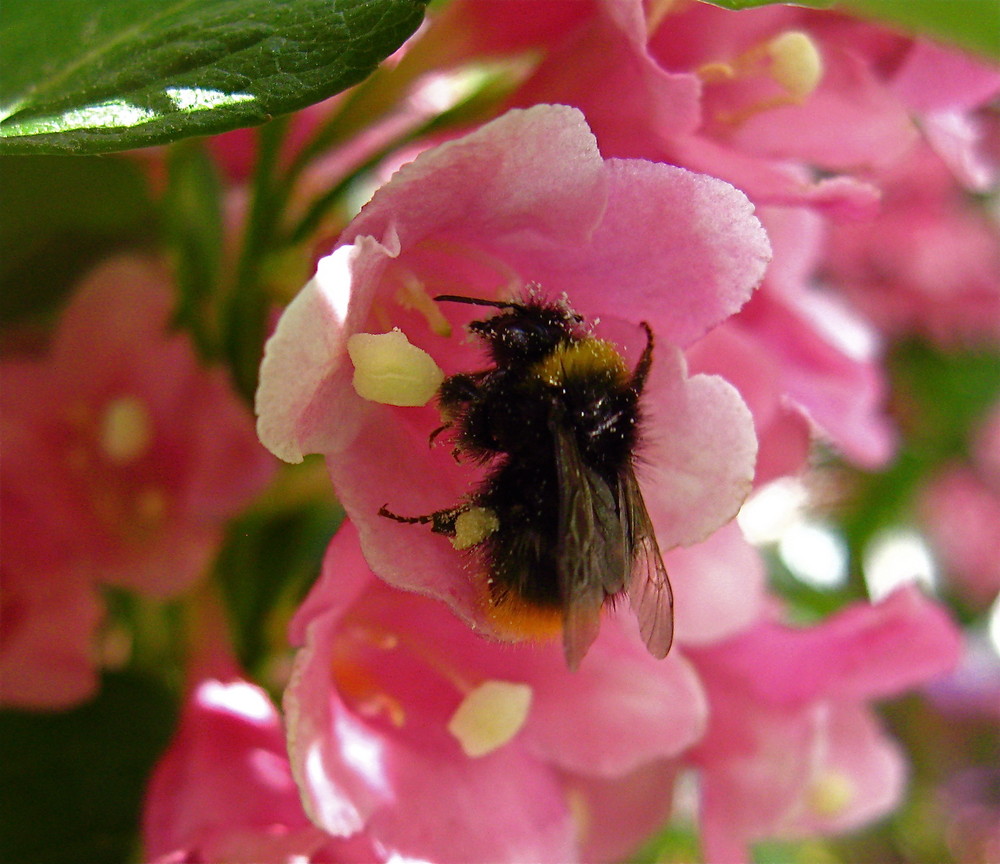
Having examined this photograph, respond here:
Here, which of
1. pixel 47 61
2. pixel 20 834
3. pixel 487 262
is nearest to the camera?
pixel 47 61

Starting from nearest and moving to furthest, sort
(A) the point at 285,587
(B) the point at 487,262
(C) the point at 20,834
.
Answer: (B) the point at 487,262 → (C) the point at 20,834 → (A) the point at 285,587

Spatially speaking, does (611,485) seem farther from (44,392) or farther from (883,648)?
(44,392)

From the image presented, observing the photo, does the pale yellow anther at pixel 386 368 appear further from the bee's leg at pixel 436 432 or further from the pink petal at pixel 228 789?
the pink petal at pixel 228 789

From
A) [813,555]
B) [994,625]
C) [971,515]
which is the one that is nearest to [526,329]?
[813,555]

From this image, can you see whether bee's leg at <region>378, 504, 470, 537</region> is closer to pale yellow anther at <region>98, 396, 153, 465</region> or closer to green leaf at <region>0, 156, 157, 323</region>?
pale yellow anther at <region>98, 396, 153, 465</region>

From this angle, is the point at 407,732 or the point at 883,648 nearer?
the point at 407,732

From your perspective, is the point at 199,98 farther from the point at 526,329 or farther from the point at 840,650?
the point at 840,650

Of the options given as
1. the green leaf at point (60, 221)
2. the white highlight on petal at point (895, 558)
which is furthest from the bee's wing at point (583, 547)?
the white highlight on petal at point (895, 558)

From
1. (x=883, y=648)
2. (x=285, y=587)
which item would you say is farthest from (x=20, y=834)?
(x=883, y=648)

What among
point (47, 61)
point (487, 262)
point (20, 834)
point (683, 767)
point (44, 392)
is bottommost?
point (683, 767)
